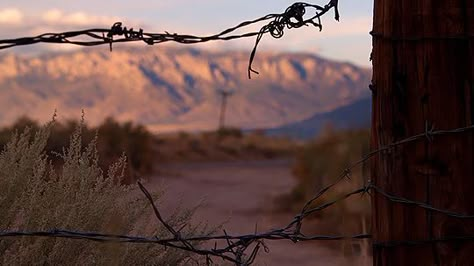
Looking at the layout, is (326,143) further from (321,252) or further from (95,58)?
→ (95,58)

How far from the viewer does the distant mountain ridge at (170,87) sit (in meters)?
137

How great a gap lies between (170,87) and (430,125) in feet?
545

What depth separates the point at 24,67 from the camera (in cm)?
17725

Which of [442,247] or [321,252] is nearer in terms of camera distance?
[442,247]

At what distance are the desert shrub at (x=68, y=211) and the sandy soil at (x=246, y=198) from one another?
2715 mm

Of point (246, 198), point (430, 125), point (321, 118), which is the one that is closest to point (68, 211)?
point (430, 125)

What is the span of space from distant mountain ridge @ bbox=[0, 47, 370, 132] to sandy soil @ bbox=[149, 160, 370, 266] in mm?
75556

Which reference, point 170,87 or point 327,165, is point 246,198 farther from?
point 170,87

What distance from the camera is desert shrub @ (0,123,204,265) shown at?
481 centimetres

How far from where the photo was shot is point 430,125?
352 centimetres

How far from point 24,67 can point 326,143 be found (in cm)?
15630

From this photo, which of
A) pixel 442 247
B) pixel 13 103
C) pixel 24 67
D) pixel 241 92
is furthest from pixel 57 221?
pixel 24 67

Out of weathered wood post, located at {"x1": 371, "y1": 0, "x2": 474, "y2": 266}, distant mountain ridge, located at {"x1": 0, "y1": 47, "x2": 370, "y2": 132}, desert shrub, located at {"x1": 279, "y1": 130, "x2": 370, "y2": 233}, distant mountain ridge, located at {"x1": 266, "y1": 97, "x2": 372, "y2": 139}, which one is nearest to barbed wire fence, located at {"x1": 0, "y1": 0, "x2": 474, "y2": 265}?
weathered wood post, located at {"x1": 371, "y1": 0, "x2": 474, "y2": 266}

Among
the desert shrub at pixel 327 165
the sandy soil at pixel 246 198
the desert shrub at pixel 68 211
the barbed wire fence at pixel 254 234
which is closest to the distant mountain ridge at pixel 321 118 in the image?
the sandy soil at pixel 246 198
